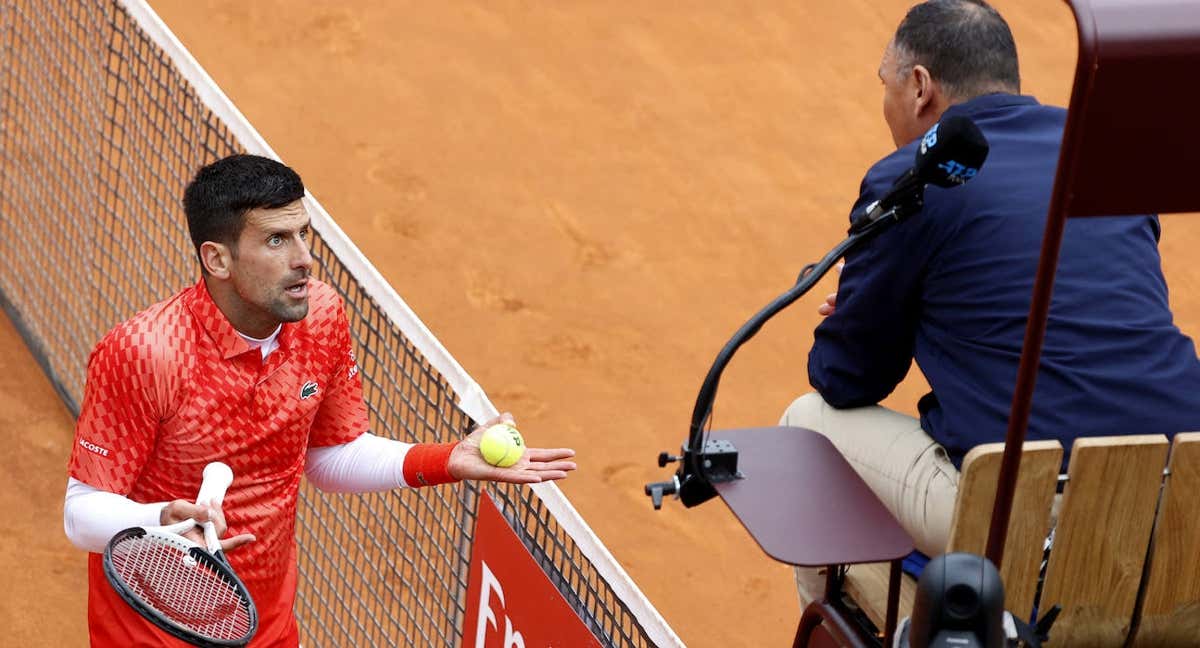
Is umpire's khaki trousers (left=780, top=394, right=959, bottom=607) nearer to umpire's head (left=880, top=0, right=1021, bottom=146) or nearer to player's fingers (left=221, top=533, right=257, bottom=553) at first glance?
umpire's head (left=880, top=0, right=1021, bottom=146)

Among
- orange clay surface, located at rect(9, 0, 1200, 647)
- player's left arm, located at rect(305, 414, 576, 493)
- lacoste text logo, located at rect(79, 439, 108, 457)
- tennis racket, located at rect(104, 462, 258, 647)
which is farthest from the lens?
orange clay surface, located at rect(9, 0, 1200, 647)

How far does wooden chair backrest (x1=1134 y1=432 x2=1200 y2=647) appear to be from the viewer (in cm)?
344

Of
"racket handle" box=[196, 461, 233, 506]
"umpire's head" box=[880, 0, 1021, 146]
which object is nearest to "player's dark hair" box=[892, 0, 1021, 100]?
"umpire's head" box=[880, 0, 1021, 146]

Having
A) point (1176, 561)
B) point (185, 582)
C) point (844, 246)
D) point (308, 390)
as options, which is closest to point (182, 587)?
point (185, 582)

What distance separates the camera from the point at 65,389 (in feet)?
23.0

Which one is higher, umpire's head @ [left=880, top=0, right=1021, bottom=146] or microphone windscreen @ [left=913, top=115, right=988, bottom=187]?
microphone windscreen @ [left=913, top=115, right=988, bottom=187]

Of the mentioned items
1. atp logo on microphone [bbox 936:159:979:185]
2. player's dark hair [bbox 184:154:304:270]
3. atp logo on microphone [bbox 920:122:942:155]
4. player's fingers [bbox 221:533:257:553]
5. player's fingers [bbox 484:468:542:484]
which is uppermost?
atp logo on microphone [bbox 920:122:942:155]

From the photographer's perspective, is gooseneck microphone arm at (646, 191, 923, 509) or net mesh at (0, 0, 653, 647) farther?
net mesh at (0, 0, 653, 647)

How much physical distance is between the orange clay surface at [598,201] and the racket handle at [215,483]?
2.41 metres

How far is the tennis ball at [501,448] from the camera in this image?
402 cm

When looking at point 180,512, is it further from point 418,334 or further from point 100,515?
point 418,334

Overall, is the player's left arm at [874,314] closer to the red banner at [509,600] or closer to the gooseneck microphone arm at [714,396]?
the gooseneck microphone arm at [714,396]

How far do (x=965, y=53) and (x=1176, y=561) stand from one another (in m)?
1.40

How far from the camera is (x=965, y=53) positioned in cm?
432
